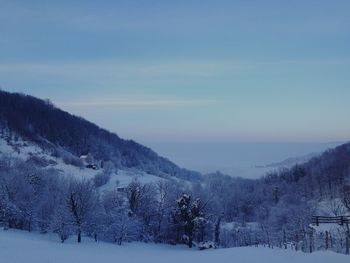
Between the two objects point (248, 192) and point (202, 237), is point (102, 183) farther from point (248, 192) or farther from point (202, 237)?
point (202, 237)

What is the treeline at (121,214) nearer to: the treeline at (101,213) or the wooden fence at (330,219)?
the treeline at (101,213)

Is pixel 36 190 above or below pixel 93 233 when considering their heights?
above

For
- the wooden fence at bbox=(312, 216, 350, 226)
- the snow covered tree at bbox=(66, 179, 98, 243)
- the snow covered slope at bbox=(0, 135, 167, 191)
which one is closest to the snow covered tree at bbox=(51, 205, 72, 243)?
the snow covered tree at bbox=(66, 179, 98, 243)

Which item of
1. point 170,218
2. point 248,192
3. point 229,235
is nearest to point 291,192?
point 248,192

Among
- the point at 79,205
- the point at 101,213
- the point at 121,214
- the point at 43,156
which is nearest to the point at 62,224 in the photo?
the point at 79,205

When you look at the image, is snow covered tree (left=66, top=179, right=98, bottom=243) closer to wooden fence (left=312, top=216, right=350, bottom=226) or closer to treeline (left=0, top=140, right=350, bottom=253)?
treeline (left=0, top=140, right=350, bottom=253)

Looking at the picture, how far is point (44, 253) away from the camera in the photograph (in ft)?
125

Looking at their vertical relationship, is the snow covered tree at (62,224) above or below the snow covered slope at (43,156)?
below

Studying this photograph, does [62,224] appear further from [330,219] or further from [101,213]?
[330,219]

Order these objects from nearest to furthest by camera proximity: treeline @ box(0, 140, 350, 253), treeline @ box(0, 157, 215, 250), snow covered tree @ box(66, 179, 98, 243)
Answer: snow covered tree @ box(66, 179, 98, 243)
treeline @ box(0, 140, 350, 253)
treeline @ box(0, 157, 215, 250)

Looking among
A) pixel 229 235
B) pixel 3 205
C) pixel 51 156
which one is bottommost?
pixel 229 235

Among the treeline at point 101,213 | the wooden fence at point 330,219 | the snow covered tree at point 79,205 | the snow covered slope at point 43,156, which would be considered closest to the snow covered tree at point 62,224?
the treeline at point 101,213

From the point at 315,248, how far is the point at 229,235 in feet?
204

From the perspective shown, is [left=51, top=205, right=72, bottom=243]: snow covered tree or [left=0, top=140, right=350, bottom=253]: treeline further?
[left=0, top=140, right=350, bottom=253]: treeline
